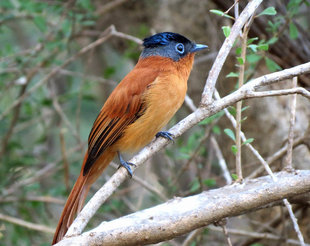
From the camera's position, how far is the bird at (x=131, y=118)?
3502 mm

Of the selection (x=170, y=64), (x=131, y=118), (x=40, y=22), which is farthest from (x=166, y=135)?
(x=40, y=22)

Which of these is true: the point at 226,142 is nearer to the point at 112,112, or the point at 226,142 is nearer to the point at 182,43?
the point at 182,43

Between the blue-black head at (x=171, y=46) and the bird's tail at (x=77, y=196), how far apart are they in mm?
977

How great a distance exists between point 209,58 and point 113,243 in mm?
2846

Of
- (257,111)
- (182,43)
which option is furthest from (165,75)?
(257,111)

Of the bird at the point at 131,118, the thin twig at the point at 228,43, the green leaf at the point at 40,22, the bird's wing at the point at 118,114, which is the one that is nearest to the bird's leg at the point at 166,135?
the bird at the point at 131,118

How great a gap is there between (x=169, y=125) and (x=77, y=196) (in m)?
1.93

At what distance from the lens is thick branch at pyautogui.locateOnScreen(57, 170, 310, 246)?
2.47 meters

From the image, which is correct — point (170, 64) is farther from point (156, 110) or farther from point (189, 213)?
point (189, 213)

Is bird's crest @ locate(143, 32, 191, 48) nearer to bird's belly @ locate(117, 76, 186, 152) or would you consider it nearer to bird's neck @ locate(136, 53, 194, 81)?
bird's neck @ locate(136, 53, 194, 81)

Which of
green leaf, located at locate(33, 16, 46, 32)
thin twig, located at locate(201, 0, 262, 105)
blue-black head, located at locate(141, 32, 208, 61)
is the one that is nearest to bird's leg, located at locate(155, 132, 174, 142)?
thin twig, located at locate(201, 0, 262, 105)

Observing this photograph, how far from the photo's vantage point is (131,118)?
359cm

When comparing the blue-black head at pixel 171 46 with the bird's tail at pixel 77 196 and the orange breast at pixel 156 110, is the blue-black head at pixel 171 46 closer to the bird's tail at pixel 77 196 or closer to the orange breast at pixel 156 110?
the orange breast at pixel 156 110

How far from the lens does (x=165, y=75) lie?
372cm
